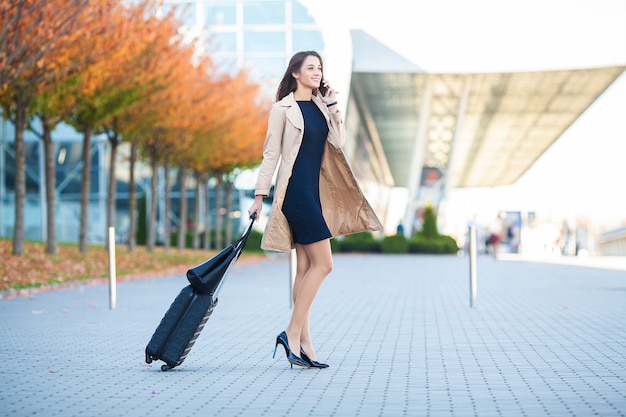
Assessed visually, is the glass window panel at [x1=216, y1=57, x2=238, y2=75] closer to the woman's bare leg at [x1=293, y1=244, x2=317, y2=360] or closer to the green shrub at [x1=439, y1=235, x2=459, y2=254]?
the green shrub at [x1=439, y1=235, x2=459, y2=254]

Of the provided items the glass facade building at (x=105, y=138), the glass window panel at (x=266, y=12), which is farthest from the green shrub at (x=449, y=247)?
the glass window panel at (x=266, y=12)

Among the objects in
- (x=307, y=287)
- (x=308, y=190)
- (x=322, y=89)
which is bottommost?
(x=307, y=287)

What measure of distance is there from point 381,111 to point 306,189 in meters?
45.4

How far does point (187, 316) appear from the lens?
631 cm

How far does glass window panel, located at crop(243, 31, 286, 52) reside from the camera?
4978cm

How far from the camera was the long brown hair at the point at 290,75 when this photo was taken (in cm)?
653

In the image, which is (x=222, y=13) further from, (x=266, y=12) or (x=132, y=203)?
(x=132, y=203)

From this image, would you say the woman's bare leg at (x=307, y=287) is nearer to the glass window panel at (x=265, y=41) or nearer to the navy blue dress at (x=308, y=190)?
the navy blue dress at (x=308, y=190)

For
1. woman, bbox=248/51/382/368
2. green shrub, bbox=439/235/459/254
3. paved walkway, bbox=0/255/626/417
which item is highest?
woman, bbox=248/51/382/368

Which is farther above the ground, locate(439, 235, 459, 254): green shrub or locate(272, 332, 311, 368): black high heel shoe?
locate(272, 332, 311, 368): black high heel shoe

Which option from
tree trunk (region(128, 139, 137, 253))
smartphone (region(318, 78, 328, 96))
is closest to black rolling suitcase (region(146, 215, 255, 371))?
smartphone (region(318, 78, 328, 96))

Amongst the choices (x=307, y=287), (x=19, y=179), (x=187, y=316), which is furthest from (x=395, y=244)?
(x=187, y=316)

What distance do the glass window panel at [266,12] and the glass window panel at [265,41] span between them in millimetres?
596

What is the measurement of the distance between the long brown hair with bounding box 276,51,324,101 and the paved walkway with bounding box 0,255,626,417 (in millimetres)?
1852
